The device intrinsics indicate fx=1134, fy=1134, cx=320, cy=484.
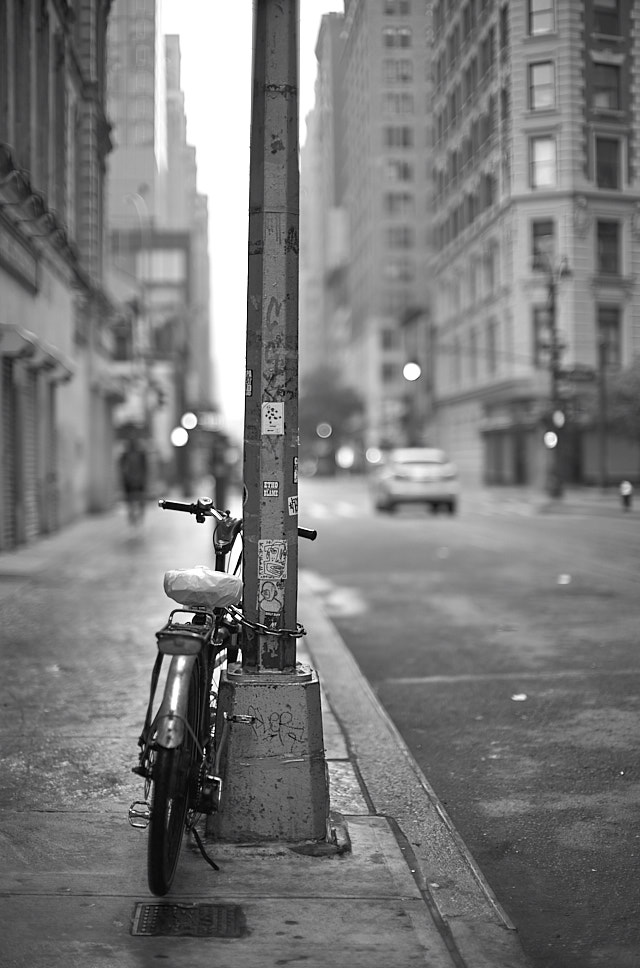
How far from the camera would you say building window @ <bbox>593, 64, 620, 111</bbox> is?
7239mm

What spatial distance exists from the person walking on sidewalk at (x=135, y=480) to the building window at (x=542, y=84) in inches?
634

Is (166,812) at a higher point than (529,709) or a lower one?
higher

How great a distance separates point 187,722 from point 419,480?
26.7m

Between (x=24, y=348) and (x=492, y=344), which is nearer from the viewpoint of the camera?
(x=24, y=348)

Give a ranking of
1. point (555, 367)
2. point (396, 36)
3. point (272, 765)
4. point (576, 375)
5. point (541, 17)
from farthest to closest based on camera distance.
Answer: point (555, 367) < point (576, 375) < point (396, 36) < point (541, 17) < point (272, 765)

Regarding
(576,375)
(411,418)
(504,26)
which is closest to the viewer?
(504,26)

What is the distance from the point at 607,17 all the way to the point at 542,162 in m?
7.32

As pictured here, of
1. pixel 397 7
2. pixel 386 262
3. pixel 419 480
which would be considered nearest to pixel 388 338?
pixel 386 262

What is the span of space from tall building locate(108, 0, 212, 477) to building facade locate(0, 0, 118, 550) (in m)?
1.41

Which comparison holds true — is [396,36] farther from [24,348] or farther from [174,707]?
[24,348]

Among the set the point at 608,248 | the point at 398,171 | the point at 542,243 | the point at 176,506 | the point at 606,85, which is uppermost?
the point at 398,171

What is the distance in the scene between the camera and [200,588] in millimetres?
4316

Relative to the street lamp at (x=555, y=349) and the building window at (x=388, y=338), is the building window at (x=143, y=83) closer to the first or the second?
the street lamp at (x=555, y=349)

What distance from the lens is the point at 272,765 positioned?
4426 millimetres
